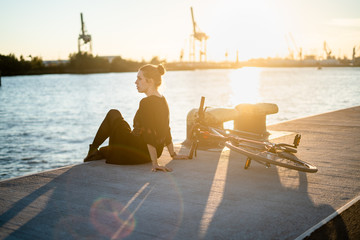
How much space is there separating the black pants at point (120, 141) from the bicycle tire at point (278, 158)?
1270mm

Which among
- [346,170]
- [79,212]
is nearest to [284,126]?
[346,170]

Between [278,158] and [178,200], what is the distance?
1.95 meters

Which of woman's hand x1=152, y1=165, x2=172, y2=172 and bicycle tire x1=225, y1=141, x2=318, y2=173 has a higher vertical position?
bicycle tire x1=225, y1=141, x2=318, y2=173

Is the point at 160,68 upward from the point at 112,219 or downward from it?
upward

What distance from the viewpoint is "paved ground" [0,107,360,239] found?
3.55m

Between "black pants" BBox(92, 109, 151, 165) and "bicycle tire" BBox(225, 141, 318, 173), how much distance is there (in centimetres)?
127

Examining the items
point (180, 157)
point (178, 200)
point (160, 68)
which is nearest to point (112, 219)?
point (178, 200)

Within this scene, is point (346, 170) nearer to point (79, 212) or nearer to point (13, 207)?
point (79, 212)

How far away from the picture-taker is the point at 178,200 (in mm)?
4348

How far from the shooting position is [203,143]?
7.34 m

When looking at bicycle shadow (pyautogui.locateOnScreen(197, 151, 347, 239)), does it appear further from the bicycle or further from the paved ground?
the bicycle

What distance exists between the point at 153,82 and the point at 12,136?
749 inches

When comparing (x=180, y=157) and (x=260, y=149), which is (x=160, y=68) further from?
(x=260, y=149)

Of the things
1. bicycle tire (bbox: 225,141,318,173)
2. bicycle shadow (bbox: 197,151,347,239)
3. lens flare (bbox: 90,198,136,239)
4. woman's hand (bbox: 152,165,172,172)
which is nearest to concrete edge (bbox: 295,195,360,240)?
bicycle shadow (bbox: 197,151,347,239)
